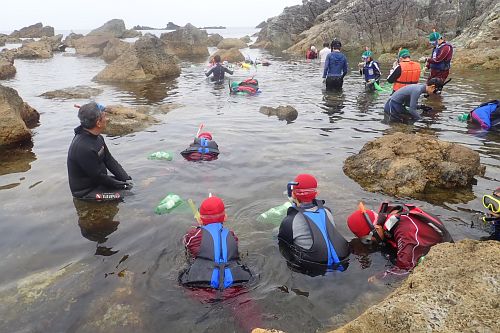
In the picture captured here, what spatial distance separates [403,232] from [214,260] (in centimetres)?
238

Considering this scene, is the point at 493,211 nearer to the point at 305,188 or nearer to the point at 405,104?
the point at 305,188

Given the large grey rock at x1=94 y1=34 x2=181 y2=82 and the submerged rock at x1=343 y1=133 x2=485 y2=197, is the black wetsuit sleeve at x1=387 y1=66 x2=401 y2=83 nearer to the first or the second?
the submerged rock at x1=343 y1=133 x2=485 y2=197

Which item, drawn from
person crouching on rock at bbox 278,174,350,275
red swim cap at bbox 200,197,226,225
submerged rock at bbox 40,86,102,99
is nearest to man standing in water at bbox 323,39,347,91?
submerged rock at bbox 40,86,102,99

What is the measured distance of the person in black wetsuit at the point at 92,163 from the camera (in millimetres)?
6395

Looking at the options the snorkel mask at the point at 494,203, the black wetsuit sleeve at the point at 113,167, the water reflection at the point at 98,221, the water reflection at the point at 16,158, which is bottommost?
the water reflection at the point at 98,221

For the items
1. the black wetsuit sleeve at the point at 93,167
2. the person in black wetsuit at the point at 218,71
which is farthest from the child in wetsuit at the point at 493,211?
the person in black wetsuit at the point at 218,71

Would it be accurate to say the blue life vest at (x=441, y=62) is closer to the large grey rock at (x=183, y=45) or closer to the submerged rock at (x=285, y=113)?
the submerged rock at (x=285, y=113)

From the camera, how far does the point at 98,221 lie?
20.8 feet

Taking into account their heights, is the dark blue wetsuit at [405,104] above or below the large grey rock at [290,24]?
below

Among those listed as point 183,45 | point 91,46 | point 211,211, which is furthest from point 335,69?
point 91,46

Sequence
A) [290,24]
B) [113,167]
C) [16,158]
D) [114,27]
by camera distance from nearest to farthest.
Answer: [113,167]
[16,158]
[290,24]
[114,27]

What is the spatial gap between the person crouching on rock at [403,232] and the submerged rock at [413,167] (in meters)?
2.01

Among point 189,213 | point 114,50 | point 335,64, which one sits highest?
point 114,50

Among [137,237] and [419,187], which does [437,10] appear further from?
[137,237]
